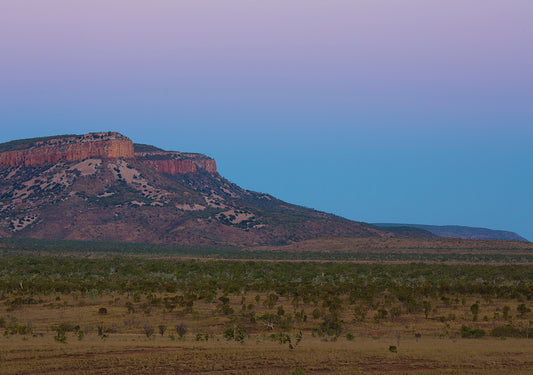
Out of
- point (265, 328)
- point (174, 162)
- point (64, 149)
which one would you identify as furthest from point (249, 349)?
point (174, 162)

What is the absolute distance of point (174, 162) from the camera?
168m

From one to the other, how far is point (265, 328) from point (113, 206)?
104 meters

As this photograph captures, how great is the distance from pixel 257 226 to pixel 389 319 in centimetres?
9805

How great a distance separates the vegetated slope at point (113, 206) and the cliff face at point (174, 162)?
18.0 m

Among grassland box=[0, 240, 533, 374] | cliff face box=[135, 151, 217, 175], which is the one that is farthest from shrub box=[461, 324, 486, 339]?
cliff face box=[135, 151, 217, 175]

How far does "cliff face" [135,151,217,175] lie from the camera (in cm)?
16400

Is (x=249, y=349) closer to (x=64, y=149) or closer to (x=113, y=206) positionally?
(x=113, y=206)

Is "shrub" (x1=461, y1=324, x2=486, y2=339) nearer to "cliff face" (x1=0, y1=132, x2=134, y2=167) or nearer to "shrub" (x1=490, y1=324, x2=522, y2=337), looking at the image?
"shrub" (x1=490, y1=324, x2=522, y2=337)

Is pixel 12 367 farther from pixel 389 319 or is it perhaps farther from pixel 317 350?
pixel 389 319

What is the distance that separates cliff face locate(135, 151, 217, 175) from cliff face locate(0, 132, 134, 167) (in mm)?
16618

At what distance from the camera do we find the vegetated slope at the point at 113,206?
120000mm

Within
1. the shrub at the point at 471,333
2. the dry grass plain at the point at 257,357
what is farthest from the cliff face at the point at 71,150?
the shrub at the point at 471,333

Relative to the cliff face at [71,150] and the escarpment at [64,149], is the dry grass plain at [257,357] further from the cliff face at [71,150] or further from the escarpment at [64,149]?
the escarpment at [64,149]

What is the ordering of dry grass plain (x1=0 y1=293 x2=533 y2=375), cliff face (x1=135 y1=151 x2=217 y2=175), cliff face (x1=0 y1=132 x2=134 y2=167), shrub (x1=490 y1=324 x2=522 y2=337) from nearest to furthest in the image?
dry grass plain (x1=0 y1=293 x2=533 y2=375) < shrub (x1=490 y1=324 x2=522 y2=337) < cliff face (x1=0 y1=132 x2=134 y2=167) < cliff face (x1=135 y1=151 x2=217 y2=175)
